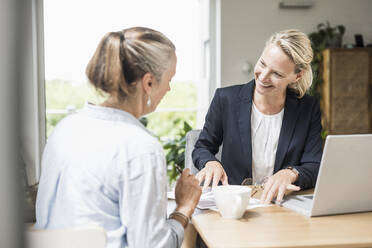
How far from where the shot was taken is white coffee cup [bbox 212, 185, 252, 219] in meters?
1.08

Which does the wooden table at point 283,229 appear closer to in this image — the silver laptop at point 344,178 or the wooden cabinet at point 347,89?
the silver laptop at point 344,178

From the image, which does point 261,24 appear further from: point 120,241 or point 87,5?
point 120,241

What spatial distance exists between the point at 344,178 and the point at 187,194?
17.3 inches

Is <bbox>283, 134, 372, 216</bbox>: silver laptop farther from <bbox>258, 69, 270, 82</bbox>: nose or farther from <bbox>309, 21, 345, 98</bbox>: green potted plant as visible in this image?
<bbox>309, 21, 345, 98</bbox>: green potted plant

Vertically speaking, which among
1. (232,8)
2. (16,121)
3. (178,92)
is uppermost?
(232,8)

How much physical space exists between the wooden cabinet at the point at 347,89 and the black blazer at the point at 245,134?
248 centimetres

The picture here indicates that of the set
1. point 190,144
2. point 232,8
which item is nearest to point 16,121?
point 190,144

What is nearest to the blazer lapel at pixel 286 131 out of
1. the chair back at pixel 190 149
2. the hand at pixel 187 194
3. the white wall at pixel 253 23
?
the chair back at pixel 190 149

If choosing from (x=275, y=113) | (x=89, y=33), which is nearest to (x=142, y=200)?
(x=275, y=113)

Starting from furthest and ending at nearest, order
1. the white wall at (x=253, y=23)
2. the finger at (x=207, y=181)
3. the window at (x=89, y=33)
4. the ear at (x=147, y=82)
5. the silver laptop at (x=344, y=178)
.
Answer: the white wall at (x=253, y=23)
the window at (x=89, y=33)
the finger at (x=207, y=181)
the silver laptop at (x=344, y=178)
the ear at (x=147, y=82)

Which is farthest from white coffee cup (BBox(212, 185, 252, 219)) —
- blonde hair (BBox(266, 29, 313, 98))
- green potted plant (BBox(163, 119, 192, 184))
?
green potted plant (BBox(163, 119, 192, 184))

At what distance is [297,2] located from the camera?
4266mm

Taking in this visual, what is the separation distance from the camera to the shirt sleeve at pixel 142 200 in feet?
2.68

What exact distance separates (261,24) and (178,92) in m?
1.19
